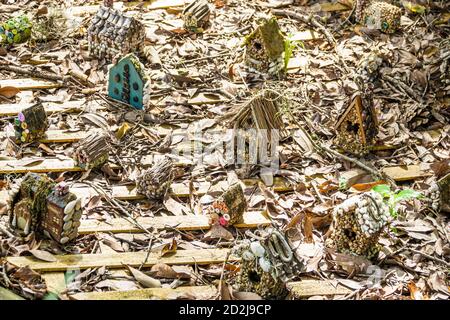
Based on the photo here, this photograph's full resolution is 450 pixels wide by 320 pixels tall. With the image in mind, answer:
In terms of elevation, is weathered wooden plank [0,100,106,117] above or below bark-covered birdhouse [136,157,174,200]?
above

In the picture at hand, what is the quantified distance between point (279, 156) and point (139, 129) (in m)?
1.05

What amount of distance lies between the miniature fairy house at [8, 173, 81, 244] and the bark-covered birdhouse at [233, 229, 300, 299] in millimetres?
1055

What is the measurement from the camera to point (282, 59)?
6.84 metres

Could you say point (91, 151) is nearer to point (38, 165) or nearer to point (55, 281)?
point (38, 165)

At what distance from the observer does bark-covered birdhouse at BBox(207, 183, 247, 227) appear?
538 centimetres

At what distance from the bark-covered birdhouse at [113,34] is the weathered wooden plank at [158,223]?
182 centimetres

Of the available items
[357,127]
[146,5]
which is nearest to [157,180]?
[357,127]

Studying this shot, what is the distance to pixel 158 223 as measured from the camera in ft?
17.8

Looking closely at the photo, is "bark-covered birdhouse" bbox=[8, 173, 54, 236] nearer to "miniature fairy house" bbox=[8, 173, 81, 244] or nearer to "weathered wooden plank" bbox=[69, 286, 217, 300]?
"miniature fairy house" bbox=[8, 173, 81, 244]

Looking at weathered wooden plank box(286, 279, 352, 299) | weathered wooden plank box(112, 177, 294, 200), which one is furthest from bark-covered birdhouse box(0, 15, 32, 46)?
weathered wooden plank box(286, 279, 352, 299)

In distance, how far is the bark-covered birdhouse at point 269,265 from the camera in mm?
4754

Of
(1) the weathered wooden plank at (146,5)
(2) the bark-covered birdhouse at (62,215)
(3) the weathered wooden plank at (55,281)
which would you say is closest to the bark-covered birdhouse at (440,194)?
(2) the bark-covered birdhouse at (62,215)

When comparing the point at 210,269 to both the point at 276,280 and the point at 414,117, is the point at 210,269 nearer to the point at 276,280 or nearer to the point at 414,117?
the point at 276,280
